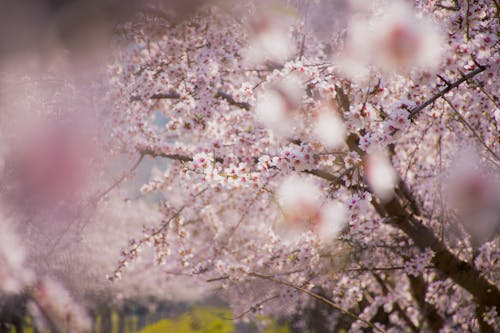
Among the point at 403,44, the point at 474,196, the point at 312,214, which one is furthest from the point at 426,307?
the point at 403,44

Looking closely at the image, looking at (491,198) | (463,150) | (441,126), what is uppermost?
(463,150)

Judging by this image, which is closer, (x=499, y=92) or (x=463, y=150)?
(x=499, y=92)

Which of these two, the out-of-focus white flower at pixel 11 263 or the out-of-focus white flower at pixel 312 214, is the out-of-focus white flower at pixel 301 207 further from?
the out-of-focus white flower at pixel 11 263

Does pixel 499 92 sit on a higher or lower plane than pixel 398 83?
lower

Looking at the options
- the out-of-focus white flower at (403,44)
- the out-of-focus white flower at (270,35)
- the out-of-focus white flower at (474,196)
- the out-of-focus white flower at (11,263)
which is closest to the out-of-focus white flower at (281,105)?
the out-of-focus white flower at (403,44)

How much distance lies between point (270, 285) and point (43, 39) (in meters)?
6.89

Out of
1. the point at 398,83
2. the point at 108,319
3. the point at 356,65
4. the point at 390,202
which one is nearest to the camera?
the point at 356,65

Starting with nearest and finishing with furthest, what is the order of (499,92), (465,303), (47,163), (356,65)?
(499,92) → (356,65) → (465,303) → (47,163)

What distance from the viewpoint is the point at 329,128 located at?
4.89m

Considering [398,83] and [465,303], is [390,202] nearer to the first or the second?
[398,83]

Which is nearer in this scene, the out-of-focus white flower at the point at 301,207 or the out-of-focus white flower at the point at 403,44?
the out-of-focus white flower at the point at 403,44

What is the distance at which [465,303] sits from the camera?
790cm

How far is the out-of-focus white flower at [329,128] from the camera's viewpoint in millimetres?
4836

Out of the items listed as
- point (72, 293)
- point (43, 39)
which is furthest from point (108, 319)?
Result: point (43, 39)
